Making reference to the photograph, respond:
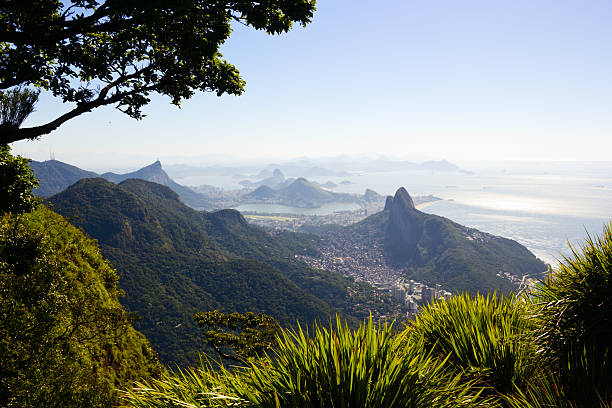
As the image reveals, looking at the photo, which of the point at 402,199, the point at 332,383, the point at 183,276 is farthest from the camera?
the point at 402,199

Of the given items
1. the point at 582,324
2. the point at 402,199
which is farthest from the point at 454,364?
the point at 402,199

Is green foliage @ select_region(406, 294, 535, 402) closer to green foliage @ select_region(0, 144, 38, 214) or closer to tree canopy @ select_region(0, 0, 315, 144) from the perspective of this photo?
tree canopy @ select_region(0, 0, 315, 144)

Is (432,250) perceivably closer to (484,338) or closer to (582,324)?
(484,338)

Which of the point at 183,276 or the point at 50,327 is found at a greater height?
the point at 50,327

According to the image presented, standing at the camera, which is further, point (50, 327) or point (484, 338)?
point (50, 327)

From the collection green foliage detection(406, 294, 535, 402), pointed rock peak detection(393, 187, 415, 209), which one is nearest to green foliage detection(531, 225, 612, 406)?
green foliage detection(406, 294, 535, 402)

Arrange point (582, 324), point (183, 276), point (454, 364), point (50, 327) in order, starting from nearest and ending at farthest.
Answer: point (582, 324) → point (454, 364) → point (50, 327) → point (183, 276)

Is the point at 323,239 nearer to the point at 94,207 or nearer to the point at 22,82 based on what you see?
the point at 94,207
